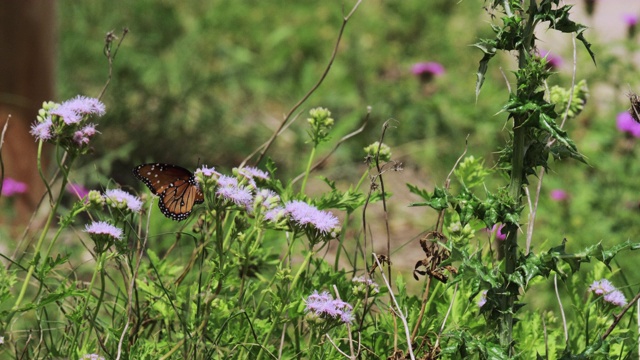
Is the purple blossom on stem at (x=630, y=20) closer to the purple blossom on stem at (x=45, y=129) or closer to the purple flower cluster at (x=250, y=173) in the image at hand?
the purple flower cluster at (x=250, y=173)

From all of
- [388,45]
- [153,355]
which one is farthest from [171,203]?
[388,45]

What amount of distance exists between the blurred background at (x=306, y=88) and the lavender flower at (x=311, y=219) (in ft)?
Answer: 8.44

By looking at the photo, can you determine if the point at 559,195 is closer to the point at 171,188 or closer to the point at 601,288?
the point at 601,288

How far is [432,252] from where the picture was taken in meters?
1.85

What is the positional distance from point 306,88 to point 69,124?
441cm

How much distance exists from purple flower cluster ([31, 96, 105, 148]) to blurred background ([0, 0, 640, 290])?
2419 mm

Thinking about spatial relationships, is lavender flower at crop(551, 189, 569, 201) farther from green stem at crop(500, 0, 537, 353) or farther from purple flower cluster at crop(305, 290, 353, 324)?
purple flower cluster at crop(305, 290, 353, 324)

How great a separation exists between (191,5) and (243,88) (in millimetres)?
1091

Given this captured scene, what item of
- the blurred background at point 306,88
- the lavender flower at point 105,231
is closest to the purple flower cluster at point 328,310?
the lavender flower at point 105,231

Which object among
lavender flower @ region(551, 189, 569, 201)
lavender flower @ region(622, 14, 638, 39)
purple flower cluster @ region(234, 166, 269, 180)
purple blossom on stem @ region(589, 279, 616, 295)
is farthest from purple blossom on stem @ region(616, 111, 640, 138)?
purple flower cluster @ region(234, 166, 269, 180)

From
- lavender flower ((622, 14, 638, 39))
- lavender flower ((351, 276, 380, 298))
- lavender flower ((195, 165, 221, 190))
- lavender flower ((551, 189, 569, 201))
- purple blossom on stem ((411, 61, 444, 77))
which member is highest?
purple blossom on stem ((411, 61, 444, 77))

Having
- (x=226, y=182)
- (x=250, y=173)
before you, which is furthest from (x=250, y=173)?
(x=226, y=182)

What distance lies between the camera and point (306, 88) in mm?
6141

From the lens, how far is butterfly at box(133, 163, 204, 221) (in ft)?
7.00
